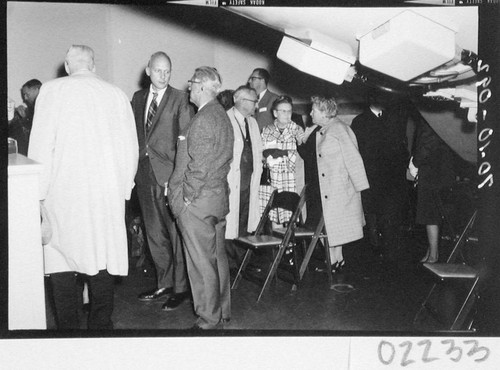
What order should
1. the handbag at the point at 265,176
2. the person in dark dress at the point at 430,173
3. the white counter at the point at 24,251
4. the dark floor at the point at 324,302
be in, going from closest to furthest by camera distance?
the white counter at the point at 24,251 < the dark floor at the point at 324,302 < the person in dark dress at the point at 430,173 < the handbag at the point at 265,176

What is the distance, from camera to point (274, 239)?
2.99 metres

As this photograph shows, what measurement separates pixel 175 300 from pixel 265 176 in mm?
1304

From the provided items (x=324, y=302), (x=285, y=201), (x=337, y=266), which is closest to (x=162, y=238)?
(x=285, y=201)

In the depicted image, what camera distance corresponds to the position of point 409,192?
10.8 feet

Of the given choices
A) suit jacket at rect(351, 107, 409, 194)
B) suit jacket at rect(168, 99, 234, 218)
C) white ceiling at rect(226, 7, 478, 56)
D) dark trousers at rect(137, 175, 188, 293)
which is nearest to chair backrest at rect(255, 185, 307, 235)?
suit jacket at rect(351, 107, 409, 194)

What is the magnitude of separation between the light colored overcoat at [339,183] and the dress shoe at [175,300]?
0.97m

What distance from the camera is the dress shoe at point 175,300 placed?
2551mm

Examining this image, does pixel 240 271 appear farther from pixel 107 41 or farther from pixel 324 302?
pixel 107 41

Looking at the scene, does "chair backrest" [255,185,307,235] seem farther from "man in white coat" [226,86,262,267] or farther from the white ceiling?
the white ceiling

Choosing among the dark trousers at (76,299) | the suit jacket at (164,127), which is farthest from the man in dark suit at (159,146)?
the dark trousers at (76,299)

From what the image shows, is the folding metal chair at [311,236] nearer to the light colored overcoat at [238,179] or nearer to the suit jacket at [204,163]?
the light colored overcoat at [238,179]

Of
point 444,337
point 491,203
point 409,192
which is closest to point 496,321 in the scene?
point 444,337

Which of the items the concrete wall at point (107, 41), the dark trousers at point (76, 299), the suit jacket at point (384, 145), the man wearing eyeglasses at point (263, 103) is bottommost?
the dark trousers at point (76, 299)
